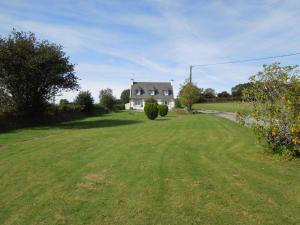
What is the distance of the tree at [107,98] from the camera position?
2169 inches

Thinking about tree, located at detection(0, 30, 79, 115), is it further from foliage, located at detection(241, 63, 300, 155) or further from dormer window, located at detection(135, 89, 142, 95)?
dormer window, located at detection(135, 89, 142, 95)

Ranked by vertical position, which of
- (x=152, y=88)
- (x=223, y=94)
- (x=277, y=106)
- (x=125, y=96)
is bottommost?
(x=277, y=106)

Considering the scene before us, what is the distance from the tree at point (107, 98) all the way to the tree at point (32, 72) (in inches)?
981

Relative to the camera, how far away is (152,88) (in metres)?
74.2

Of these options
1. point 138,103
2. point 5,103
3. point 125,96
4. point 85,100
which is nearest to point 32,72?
point 5,103

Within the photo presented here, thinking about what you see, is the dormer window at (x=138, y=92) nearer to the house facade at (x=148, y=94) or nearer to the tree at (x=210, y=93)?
the house facade at (x=148, y=94)

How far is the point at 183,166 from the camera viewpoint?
8.63m

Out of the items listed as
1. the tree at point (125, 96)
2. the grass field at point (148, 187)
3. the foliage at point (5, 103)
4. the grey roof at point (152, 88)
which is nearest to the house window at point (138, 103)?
the grey roof at point (152, 88)

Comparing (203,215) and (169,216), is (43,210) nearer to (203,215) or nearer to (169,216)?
(169,216)

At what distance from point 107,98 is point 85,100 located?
11.1 m

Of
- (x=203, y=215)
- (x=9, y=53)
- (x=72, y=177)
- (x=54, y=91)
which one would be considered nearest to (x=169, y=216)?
(x=203, y=215)

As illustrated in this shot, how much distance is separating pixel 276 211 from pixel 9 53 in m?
23.4

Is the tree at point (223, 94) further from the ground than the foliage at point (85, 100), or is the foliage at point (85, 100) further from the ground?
the tree at point (223, 94)

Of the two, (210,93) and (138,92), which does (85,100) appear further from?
(210,93)
